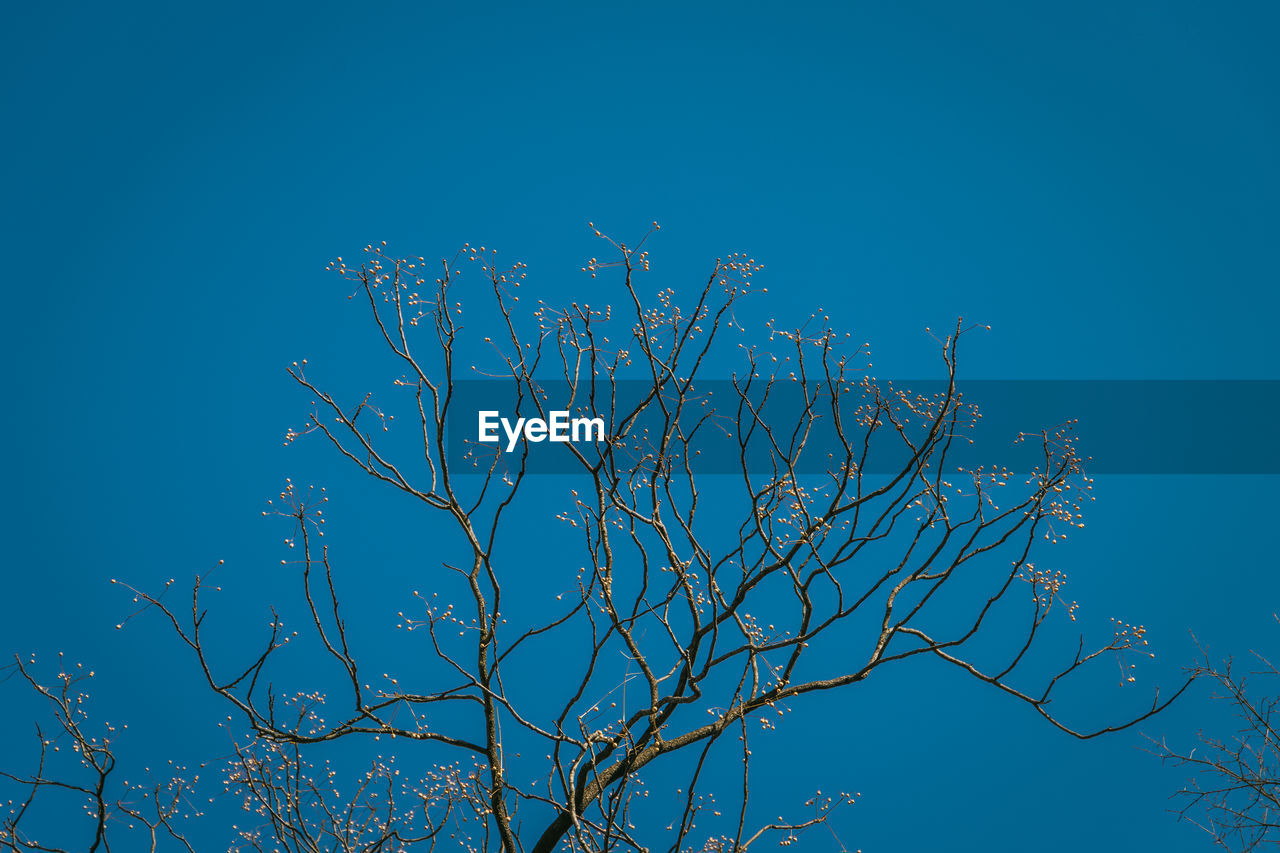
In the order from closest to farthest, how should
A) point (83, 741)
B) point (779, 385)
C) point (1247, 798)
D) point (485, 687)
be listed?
point (485, 687) → point (83, 741) → point (1247, 798) → point (779, 385)

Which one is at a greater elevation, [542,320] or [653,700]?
[542,320]

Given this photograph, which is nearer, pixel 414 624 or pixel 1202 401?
pixel 414 624

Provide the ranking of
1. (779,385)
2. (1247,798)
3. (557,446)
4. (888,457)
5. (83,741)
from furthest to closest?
(888,457)
(779,385)
(557,446)
(1247,798)
(83,741)

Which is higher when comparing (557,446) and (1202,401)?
(1202,401)

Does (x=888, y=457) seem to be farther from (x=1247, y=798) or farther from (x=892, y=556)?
(x=1247, y=798)

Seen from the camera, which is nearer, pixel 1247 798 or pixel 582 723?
pixel 582 723

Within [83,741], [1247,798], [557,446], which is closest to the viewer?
[83,741]

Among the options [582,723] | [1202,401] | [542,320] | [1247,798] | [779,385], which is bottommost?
[582,723]

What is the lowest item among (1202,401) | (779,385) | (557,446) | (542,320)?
(542,320)

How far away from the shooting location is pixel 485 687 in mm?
2396

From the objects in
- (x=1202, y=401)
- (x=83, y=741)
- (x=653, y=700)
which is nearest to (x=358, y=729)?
(x=653, y=700)

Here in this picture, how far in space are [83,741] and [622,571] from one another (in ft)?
17.2

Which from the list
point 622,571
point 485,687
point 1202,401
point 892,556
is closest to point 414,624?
point 485,687

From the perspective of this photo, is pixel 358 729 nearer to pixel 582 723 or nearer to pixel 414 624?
pixel 414 624
